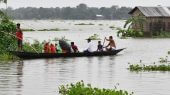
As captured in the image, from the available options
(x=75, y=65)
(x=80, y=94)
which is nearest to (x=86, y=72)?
(x=75, y=65)

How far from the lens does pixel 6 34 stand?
1217 inches

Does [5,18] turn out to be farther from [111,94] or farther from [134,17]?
[134,17]

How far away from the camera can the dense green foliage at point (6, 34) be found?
101ft

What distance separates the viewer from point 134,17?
63312 mm

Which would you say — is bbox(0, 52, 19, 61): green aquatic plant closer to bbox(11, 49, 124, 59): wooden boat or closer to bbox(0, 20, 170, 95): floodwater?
bbox(11, 49, 124, 59): wooden boat

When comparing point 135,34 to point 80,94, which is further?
point 135,34

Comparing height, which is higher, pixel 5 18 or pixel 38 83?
pixel 5 18

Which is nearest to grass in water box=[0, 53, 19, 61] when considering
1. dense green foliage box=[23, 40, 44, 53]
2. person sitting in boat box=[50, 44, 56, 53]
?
dense green foliage box=[23, 40, 44, 53]

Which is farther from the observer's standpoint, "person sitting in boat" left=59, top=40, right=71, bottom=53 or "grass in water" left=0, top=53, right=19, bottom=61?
"person sitting in boat" left=59, top=40, right=71, bottom=53

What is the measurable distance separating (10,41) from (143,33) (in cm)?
3456

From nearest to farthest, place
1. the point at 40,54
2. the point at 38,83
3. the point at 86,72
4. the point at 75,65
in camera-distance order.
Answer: the point at 38,83 < the point at 86,72 < the point at 75,65 < the point at 40,54

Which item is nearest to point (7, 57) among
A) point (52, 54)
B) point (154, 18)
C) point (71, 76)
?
point (52, 54)

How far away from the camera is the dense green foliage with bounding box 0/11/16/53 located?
3078 centimetres

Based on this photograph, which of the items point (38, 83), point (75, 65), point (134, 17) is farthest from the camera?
point (134, 17)
